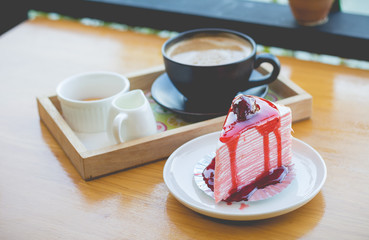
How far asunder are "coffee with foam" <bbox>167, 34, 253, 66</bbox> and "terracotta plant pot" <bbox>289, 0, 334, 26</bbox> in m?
0.42

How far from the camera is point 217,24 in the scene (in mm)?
1755

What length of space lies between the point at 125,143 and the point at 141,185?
0.34 ft

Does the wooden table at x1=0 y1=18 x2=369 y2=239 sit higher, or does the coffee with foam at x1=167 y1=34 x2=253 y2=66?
the coffee with foam at x1=167 y1=34 x2=253 y2=66

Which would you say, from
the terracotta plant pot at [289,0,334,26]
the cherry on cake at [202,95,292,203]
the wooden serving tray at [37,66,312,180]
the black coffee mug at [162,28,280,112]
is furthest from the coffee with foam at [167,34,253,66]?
the terracotta plant pot at [289,0,334,26]

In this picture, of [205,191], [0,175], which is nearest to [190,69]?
[205,191]

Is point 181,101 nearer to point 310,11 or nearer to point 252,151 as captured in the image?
point 252,151

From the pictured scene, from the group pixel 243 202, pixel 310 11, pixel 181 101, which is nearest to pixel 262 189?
pixel 243 202

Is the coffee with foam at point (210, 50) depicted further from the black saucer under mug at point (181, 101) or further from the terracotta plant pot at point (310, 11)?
the terracotta plant pot at point (310, 11)

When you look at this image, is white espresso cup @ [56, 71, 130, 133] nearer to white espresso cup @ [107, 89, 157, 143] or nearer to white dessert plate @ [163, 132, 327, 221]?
white espresso cup @ [107, 89, 157, 143]

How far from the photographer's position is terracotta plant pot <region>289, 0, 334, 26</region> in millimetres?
1552

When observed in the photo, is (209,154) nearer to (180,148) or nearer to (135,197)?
(180,148)

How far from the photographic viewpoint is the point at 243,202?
2.89 ft

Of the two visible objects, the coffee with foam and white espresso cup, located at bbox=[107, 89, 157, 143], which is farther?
the coffee with foam

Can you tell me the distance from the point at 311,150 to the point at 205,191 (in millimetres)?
264
